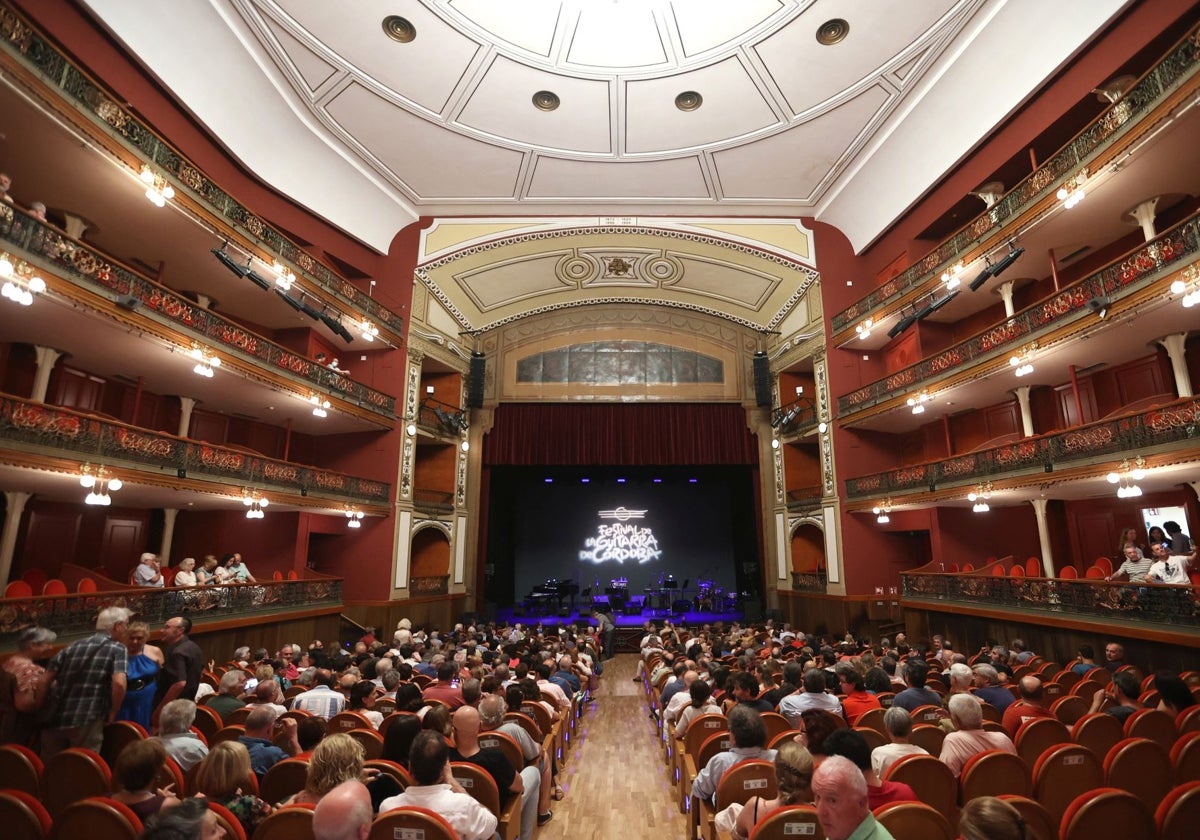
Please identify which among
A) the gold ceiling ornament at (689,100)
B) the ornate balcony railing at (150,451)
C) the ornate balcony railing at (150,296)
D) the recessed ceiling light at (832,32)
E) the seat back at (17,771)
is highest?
the gold ceiling ornament at (689,100)

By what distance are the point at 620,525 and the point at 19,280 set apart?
17987 mm

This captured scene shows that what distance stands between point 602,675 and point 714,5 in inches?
561

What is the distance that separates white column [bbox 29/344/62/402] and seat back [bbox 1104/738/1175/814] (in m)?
13.5

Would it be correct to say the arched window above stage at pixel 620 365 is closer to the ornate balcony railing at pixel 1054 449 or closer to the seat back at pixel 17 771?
the ornate balcony railing at pixel 1054 449

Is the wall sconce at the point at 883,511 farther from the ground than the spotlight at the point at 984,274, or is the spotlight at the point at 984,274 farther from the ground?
the spotlight at the point at 984,274

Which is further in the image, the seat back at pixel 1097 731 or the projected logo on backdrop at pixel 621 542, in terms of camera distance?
the projected logo on backdrop at pixel 621 542

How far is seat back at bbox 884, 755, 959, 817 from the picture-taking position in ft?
10.8

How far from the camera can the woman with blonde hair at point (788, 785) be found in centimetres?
280

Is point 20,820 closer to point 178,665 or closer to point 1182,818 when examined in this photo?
point 178,665

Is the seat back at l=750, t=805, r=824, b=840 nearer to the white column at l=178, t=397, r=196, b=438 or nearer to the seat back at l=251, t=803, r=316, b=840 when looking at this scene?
the seat back at l=251, t=803, r=316, b=840

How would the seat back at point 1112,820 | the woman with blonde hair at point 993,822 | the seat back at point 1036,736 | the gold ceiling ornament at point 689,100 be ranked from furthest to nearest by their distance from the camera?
1. the gold ceiling ornament at point 689,100
2. the seat back at point 1036,736
3. the seat back at point 1112,820
4. the woman with blonde hair at point 993,822

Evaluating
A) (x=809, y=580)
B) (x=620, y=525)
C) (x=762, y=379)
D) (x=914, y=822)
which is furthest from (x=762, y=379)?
(x=914, y=822)

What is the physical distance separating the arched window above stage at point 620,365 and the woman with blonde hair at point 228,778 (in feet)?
57.8

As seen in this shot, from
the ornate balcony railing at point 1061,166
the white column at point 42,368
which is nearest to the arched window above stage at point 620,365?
the ornate balcony railing at point 1061,166
